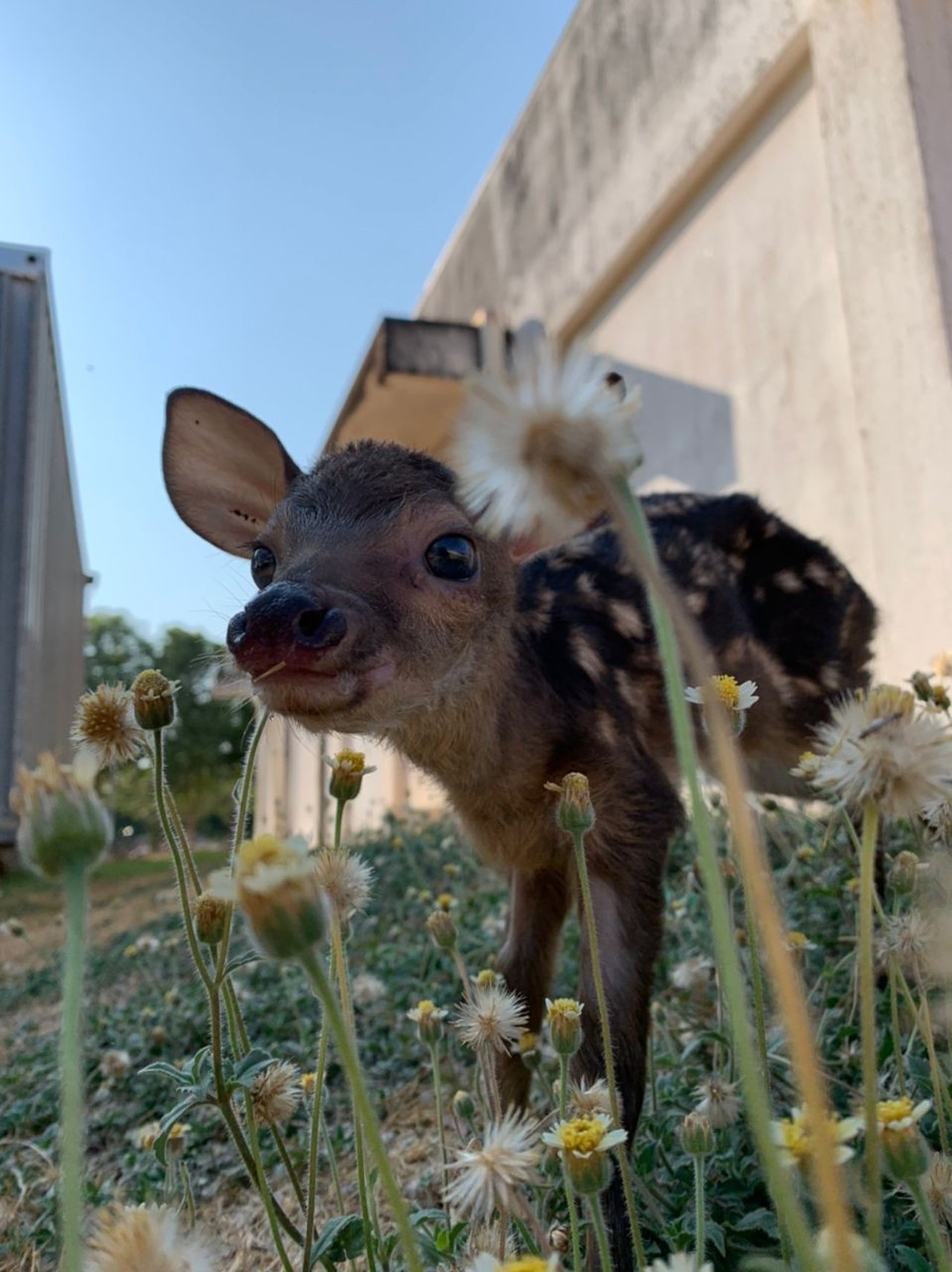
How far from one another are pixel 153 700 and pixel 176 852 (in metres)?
0.21

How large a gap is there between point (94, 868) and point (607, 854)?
1.72 m

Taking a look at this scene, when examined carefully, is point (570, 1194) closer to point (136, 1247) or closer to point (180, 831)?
point (136, 1247)

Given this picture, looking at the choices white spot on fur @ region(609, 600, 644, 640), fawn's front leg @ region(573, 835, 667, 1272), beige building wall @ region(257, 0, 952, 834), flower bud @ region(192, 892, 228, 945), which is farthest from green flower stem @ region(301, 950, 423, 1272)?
beige building wall @ region(257, 0, 952, 834)

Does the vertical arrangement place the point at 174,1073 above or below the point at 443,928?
below

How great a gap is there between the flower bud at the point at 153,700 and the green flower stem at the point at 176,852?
0.02 meters

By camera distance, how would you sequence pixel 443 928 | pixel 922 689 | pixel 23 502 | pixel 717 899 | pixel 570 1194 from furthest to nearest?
pixel 23 502
pixel 922 689
pixel 443 928
pixel 570 1194
pixel 717 899

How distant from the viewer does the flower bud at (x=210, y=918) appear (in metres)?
1.24

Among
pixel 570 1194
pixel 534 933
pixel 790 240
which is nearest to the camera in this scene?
pixel 570 1194

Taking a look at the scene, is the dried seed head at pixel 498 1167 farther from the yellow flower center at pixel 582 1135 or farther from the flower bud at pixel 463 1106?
the flower bud at pixel 463 1106

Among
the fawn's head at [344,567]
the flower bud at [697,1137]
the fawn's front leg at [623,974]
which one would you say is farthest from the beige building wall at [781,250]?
the flower bud at [697,1137]

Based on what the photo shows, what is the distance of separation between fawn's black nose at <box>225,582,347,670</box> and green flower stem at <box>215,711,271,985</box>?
36 centimetres

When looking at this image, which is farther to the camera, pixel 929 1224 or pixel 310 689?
pixel 310 689

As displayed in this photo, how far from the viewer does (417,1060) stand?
324 cm

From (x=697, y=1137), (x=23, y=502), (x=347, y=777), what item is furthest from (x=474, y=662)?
(x=23, y=502)
